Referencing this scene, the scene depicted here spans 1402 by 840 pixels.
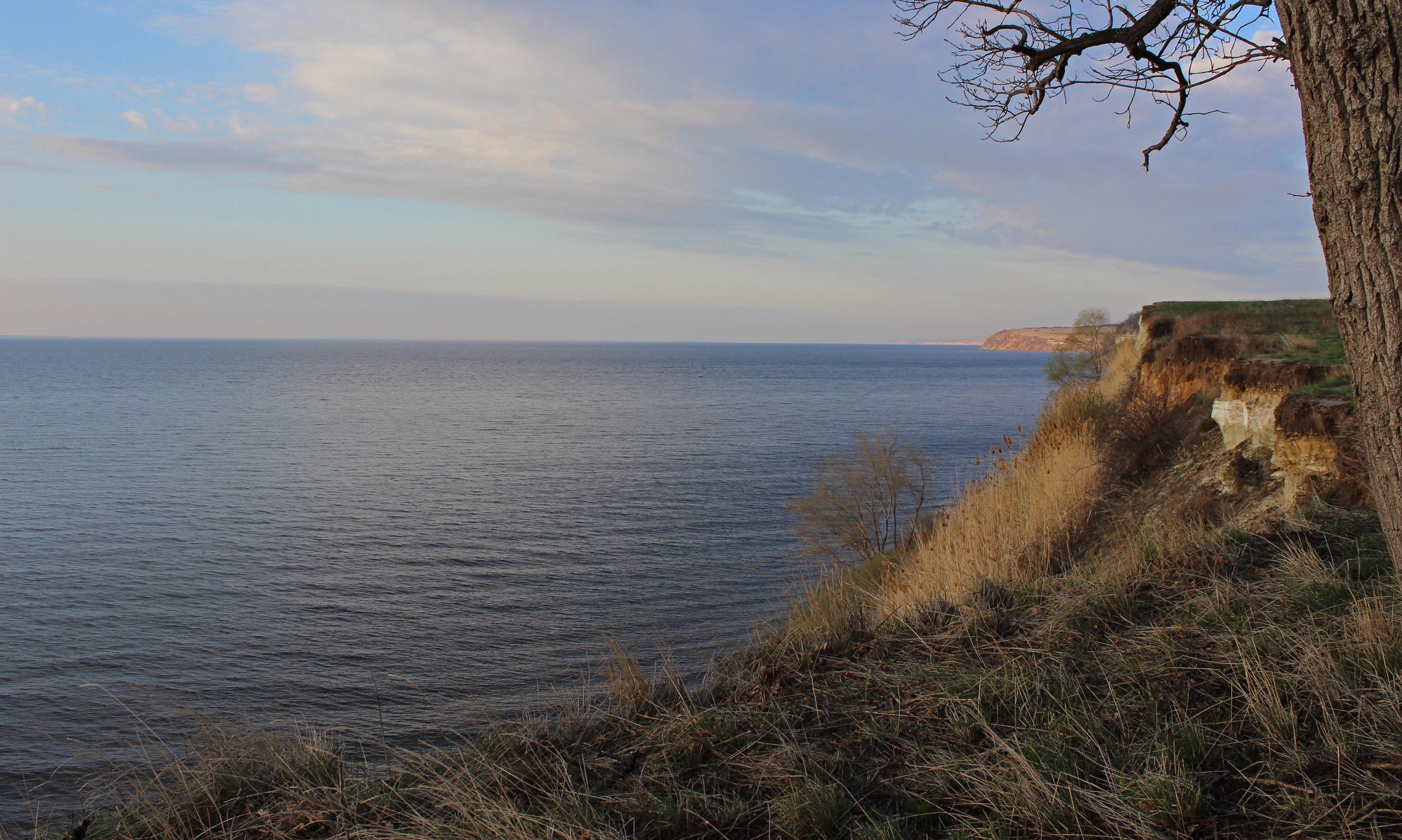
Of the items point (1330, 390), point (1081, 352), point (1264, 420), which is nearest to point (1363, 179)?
point (1330, 390)

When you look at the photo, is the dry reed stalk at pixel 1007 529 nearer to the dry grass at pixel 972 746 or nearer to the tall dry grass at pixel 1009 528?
the tall dry grass at pixel 1009 528

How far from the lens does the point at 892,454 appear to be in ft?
97.6

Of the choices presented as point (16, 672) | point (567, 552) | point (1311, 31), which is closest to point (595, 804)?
point (1311, 31)

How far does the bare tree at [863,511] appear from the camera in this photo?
78.0 ft

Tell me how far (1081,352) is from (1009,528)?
5256 cm

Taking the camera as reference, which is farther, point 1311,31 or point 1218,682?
point 1218,682

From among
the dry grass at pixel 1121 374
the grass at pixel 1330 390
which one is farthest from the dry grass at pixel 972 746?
the dry grass at pixel 1121 374

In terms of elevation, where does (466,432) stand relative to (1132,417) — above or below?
below

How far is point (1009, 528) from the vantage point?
8.41m

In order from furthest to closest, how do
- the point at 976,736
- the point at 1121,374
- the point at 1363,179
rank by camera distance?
the point at 1121,374 → the point at 976,736 → the point at 1363,179

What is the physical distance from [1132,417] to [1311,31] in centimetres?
1295

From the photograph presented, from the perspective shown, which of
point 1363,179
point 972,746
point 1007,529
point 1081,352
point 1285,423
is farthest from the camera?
point 1081,352

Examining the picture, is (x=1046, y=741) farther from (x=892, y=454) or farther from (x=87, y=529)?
(x=87, y=529)

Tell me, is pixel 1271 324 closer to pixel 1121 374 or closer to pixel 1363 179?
pixel 1121 374
